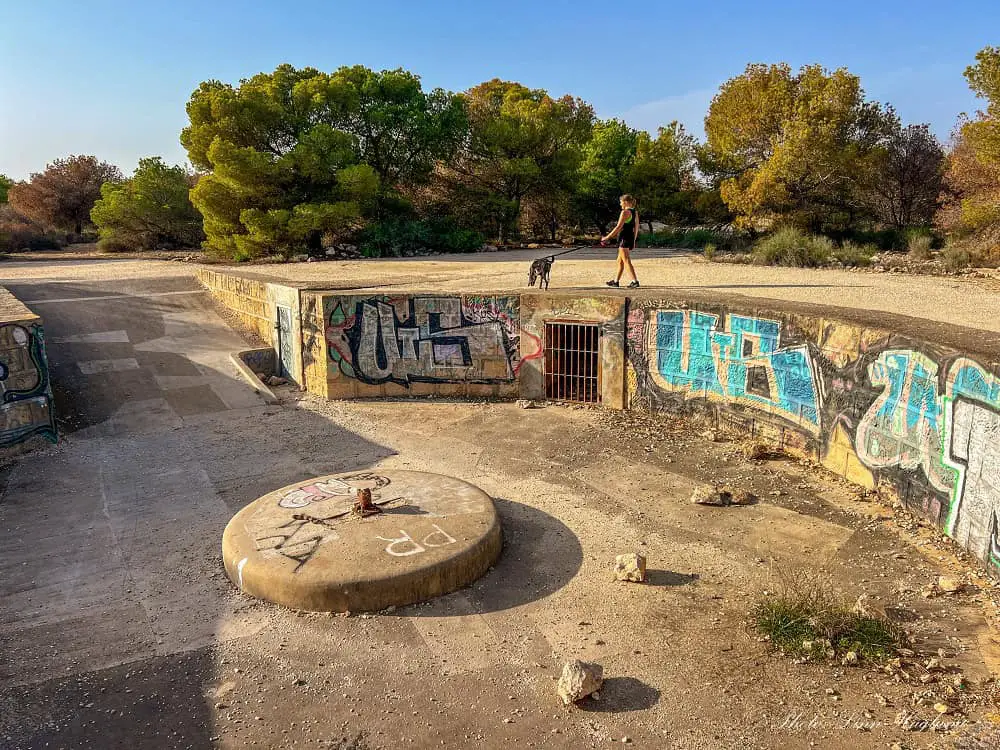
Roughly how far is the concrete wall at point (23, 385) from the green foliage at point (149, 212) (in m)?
21.5

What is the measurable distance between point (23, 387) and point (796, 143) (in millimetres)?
22268

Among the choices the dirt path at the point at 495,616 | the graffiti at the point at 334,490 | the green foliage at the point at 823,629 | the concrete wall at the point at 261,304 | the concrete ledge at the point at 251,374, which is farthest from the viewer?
the concrete wall at the point at 261,304

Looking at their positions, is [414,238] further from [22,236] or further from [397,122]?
[22,236]

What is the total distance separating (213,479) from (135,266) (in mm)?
18451

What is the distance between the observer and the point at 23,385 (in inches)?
454

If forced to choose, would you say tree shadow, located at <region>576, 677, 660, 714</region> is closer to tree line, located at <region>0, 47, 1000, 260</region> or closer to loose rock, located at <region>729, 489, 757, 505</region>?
loose rock, located at <region>729, 489, 757, 505</region>

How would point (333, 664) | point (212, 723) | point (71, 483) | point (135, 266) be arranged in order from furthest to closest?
1. point (135, 266)
2. point (71, 483)
3. point (333, 664)
4. point (212, 723)

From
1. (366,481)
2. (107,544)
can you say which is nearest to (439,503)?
(366,481)

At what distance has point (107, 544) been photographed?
8.38 m

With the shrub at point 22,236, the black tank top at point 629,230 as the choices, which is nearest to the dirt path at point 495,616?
the black tank top at point 629,230

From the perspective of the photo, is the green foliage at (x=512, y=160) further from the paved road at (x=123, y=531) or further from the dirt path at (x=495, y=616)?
the dirt path at (x=495, y=616)

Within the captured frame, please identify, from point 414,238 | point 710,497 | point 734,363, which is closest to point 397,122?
point 414,238

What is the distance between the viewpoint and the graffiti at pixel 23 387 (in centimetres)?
1130

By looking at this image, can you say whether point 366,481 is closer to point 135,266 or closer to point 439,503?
point 439,503
